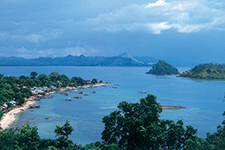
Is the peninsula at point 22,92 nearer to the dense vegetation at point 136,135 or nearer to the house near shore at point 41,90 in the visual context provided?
the house near shore at point 41,90

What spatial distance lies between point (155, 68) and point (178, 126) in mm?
178675

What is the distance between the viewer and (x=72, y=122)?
123 feet

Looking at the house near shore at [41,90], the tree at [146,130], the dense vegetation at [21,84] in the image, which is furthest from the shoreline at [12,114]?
the tree at [146,130]

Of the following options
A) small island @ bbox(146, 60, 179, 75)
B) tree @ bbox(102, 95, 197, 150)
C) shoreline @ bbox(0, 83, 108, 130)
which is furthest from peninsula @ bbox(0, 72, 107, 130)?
small island @ bbox(146, 60, 179, 75)

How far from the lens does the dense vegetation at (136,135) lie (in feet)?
58.0

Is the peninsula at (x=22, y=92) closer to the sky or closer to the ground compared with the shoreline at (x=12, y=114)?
closer to the sky

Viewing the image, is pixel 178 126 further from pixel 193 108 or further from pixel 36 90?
pixel 36 90

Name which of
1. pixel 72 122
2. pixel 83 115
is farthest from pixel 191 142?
pixel 83 115

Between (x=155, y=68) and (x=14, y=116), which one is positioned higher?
(x=155, y=68)

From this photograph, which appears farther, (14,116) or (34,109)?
(34,109)

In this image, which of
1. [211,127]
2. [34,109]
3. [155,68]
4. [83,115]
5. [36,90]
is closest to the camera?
[211,127]

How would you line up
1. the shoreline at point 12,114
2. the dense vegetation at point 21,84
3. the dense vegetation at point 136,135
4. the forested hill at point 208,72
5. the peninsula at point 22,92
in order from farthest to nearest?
the forested hill at point 208,72
the dense vegetation at point 21,84
the peninsula at point 22,92
the shoreline at point 12,114
the dense vegetation at point 136,135

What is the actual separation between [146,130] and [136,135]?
1.66m

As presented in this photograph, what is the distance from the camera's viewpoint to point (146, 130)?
18750 mm
